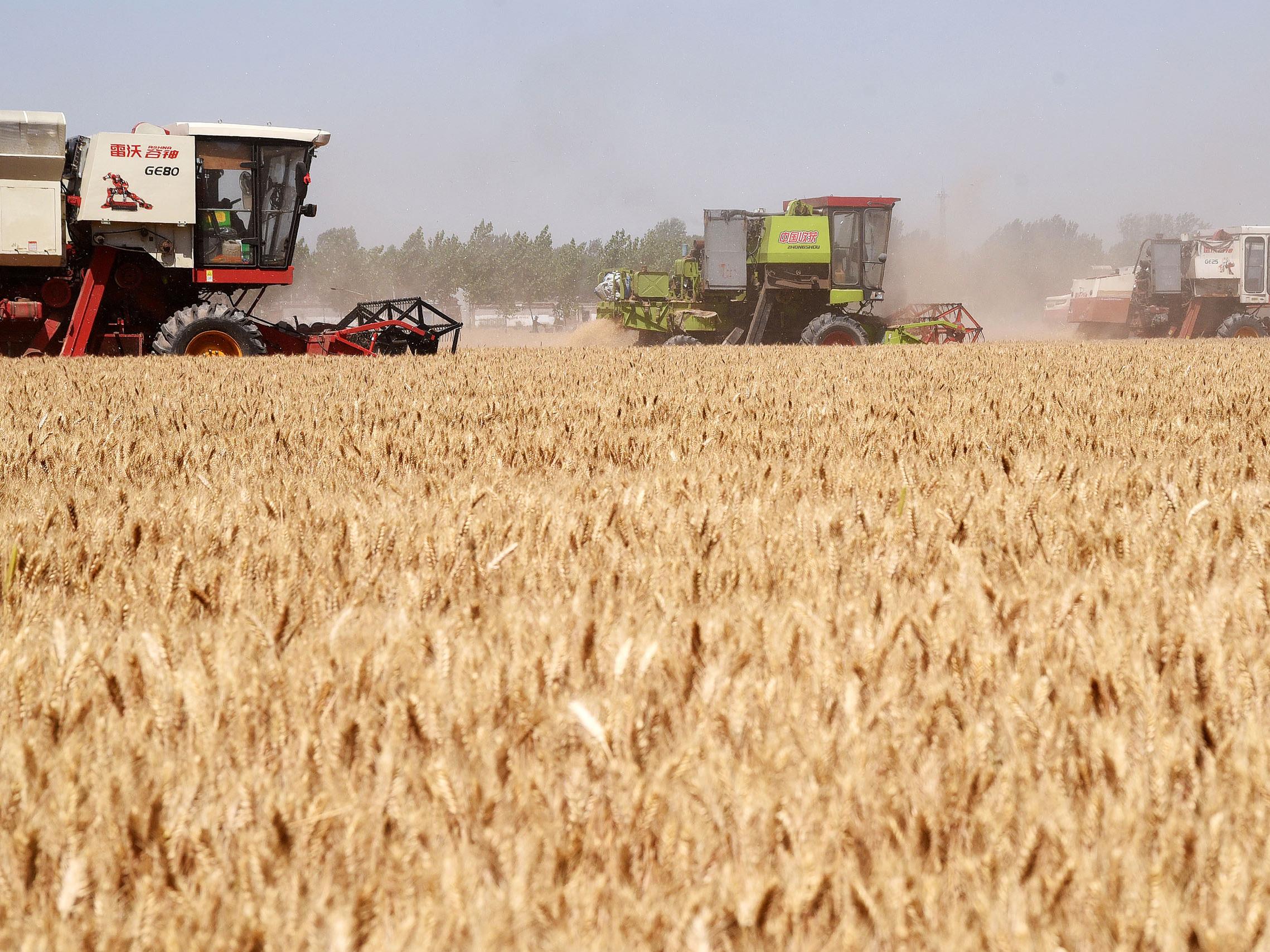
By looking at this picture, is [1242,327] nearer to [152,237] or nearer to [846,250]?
[846,250]

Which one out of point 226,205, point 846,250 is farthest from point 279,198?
point 846,250

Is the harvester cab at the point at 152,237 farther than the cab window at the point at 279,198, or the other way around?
the cab window at the point at 279,198

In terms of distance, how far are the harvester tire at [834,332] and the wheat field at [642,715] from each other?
15203 mm

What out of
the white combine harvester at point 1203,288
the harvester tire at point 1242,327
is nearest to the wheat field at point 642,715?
the harvester tire at point 1242,327

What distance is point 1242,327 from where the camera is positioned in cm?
2378

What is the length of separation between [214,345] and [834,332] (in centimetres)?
1032

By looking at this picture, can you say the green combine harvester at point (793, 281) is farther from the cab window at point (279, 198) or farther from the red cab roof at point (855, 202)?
the cab window at point (279, 198)

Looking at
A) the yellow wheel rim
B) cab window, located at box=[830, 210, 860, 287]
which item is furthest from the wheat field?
cab window, located at box=[830, 210, 860, 287]

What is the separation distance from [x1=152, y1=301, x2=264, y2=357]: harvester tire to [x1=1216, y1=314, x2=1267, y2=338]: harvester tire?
20.0m

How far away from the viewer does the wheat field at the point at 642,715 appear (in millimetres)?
1121

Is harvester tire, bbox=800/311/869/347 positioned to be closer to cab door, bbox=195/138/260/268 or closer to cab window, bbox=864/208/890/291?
cab window, bbox=864/208/890/291

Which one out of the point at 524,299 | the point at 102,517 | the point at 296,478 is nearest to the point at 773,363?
the point at 296,478

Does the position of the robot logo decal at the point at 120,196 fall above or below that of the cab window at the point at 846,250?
below

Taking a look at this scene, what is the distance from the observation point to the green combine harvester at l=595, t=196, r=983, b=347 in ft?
63.5
